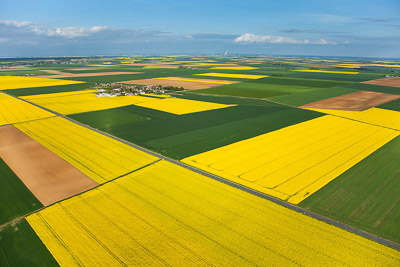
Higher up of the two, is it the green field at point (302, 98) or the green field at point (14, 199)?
the green field at point (302, 98)

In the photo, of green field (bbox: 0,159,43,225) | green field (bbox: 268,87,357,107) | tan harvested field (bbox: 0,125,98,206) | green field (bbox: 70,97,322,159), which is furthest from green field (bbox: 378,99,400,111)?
green field (bbox: 0,159,43,225)

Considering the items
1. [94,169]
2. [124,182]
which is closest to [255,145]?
[124,182]

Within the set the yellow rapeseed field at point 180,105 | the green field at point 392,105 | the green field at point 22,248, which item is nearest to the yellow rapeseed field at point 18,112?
the yellow rapeseed field at point 180,105

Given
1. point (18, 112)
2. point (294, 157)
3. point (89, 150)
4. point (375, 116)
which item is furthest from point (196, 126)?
point (18, 112)

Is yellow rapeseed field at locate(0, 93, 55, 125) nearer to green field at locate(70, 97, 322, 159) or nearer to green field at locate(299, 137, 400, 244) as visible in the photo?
green field at locate(70, 97, 322, 159)

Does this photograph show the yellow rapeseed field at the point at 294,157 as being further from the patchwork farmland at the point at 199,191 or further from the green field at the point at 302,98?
the green field at the point at 302,98

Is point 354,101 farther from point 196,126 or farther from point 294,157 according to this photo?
point 196,126

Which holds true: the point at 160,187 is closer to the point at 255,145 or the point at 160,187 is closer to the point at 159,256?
the point at 159,256
